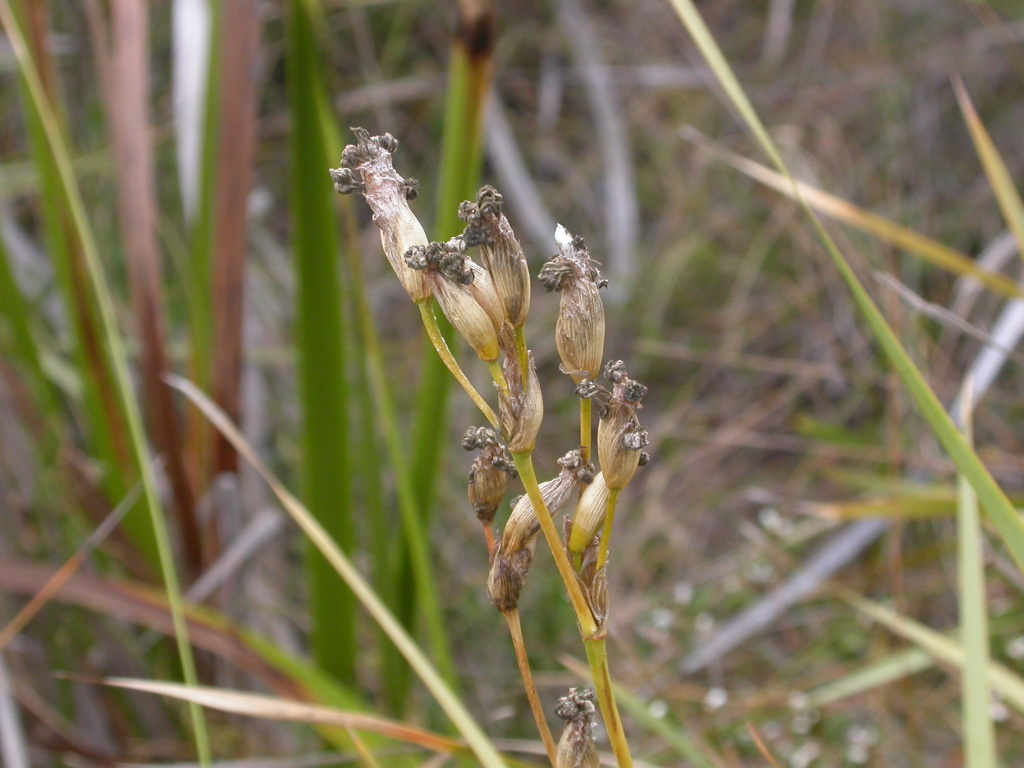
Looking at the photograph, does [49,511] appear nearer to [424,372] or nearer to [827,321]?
[424,372]

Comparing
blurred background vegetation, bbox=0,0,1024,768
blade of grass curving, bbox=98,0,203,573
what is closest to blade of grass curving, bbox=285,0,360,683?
blurred background vegetation, bbox=0,0,1024,768

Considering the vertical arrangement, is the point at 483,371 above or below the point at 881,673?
above

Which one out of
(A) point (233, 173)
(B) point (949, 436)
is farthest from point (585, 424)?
(A) point (233, 173)

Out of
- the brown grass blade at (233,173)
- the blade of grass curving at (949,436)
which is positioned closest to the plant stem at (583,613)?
the blade of grass curving at (949,436)

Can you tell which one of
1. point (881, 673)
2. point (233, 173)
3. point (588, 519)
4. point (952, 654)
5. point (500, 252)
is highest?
point (233, 173)

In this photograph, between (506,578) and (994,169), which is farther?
(994,169)

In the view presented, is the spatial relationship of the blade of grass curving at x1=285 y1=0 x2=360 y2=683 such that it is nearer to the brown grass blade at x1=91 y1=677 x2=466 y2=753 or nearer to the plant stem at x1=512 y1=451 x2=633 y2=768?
the brown grass blade at x1=91 y1=677 x2=466 y2=753

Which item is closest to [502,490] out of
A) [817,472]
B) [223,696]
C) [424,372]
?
[223,696]

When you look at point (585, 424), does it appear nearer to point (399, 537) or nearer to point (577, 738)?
point (577, 738)
